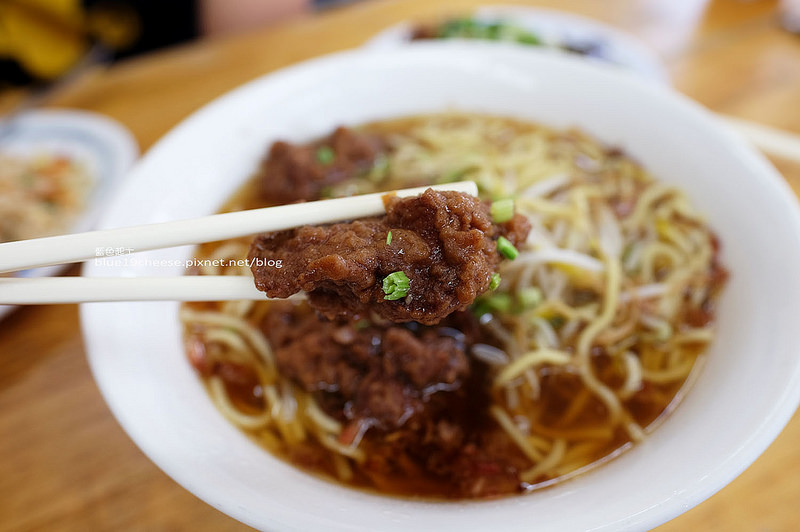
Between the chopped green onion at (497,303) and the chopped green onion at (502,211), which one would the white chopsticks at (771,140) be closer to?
the chopped green onion at (497,303)

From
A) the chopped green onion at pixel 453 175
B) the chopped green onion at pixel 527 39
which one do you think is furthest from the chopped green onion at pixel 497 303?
the chopped green onion at pixel 527 39

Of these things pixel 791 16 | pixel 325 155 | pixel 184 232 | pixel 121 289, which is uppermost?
pixel 791 16

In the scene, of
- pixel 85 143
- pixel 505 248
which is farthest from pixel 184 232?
pixel 85 143

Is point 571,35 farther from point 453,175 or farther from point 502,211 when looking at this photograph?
point 502,211

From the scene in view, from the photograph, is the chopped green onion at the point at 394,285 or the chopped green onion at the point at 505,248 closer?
the chopped green onion at the point at 394,285

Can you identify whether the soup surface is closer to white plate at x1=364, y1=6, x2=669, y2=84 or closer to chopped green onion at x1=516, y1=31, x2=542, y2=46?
white plate at x1=364, y1=6, x2=669, y2=84

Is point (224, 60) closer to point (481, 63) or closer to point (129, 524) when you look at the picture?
point (481, 63)

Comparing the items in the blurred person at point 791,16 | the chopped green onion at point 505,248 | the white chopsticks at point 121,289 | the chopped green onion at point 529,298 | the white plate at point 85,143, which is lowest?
the white plate at point 85,143
